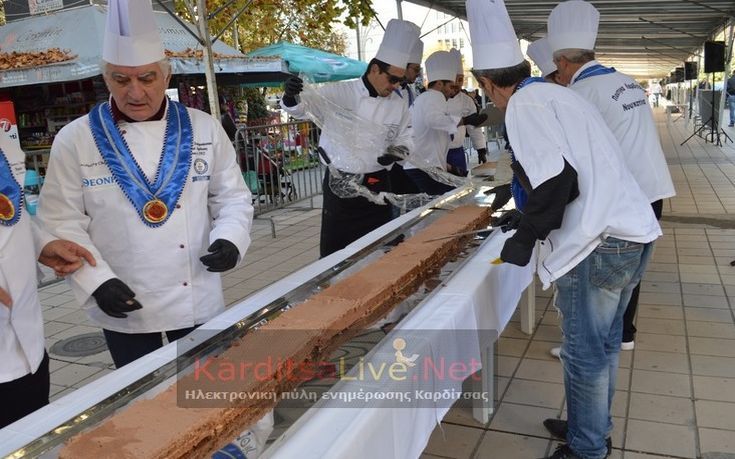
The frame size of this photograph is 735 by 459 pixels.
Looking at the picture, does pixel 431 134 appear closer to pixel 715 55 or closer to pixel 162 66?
pixel 162 66

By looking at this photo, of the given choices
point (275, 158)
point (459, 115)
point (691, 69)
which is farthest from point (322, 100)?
point (691, 69)

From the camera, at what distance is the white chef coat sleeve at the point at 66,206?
6.04 ft

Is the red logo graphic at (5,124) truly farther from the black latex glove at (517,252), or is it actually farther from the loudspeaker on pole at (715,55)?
the loudspeaker on pole at (715,55)

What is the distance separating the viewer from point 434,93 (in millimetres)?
4969

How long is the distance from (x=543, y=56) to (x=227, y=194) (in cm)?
348

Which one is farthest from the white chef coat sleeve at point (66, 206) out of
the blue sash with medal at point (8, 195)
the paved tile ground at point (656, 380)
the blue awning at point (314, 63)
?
the blue awning at point (314, 63)

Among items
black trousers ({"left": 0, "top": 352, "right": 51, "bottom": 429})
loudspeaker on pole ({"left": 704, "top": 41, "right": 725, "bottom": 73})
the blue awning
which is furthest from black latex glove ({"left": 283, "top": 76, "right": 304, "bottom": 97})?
loudspeaker on pole ({"left": 704, "top": 41, "right": 725, "bottom": 73})

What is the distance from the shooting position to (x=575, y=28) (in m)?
2.96

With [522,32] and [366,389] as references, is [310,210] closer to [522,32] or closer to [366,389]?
[366,389]

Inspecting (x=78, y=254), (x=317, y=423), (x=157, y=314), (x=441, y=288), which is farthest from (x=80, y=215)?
(x=441, y=288)

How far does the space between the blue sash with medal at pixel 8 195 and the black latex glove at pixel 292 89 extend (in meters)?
2.20

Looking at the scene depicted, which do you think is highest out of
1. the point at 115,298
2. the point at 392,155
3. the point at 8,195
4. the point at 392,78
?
the point at 392,78

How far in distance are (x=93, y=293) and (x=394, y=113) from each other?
2.47 meters

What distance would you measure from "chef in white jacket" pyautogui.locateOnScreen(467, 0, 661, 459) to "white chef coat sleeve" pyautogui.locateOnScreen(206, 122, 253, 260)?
878 mm
